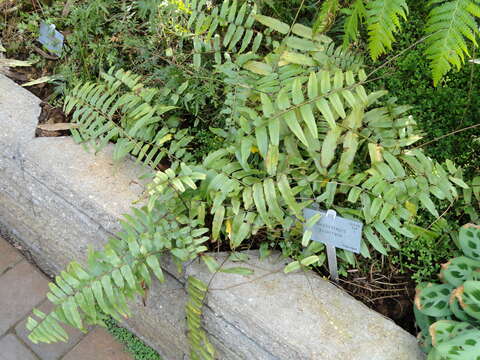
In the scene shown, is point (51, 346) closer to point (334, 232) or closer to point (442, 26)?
point (334, 232)

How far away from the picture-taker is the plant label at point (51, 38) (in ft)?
8.89

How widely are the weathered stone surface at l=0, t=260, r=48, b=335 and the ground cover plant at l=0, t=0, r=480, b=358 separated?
34.3 inches

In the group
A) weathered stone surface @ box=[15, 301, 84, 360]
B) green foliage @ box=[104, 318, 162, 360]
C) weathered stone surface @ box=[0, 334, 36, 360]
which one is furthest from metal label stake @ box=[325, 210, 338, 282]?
weathered stone surface @ box=[0, 334, 36, 360]

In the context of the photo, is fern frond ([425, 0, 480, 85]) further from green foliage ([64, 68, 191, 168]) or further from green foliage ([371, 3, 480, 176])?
green foliage ([64, 68, 191, 168])

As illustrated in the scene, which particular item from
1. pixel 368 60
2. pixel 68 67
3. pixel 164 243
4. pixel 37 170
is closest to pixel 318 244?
pixel 164 243

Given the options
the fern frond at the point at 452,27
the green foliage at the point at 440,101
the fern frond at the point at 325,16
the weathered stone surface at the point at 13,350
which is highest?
the fern frond at the point at 452,27

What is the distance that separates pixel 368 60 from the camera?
234cm

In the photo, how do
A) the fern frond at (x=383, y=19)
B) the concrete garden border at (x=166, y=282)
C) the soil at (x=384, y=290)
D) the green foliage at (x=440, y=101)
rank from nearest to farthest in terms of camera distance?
1. the fern frond at (x=383, y=19)
2. the concrete garden border at (x=166, y=282)
3. the soil at (x=384, y=290)
4. the green foliage at (x=440, y=101)

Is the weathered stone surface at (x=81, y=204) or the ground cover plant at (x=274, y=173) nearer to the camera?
the ground cover plant at (x=274, y=173)

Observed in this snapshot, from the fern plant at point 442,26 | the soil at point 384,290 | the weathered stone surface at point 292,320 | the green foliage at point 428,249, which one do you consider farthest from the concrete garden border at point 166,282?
the fern plant at point 442,26

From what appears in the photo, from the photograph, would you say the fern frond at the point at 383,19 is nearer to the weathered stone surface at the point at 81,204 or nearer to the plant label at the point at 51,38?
the weathered stone surface at the point at 81,204

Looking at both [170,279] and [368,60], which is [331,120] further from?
[170,279]

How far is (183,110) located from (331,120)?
3.09 ft

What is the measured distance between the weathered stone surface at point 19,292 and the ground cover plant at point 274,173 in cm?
87
